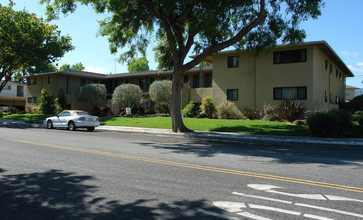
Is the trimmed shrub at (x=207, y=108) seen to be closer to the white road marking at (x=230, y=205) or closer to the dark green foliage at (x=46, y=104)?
the white road marking at (x=230, y=205)

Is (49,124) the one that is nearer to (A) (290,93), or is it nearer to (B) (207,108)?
(B) (207,108)

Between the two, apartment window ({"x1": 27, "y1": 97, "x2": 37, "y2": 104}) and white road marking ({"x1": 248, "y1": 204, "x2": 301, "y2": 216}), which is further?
apartment window ({"x1": 27, "y1": 97, "x2": 37, "y2": 104})

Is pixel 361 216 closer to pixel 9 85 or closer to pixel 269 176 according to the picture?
pixel 269 176

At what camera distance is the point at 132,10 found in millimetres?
18016

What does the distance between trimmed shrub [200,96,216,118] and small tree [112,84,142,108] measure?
8861 mm

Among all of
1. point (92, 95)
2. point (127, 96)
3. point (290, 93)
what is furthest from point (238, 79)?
point (92, 95)

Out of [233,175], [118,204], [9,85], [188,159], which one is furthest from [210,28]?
[9,85]

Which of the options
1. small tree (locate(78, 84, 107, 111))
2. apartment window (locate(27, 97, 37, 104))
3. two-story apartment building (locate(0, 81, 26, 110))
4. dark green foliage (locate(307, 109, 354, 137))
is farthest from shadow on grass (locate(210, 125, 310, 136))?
two-story apartment building (locate(0, 81, 26, 110))

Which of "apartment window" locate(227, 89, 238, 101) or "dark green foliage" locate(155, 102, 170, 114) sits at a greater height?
"apartment window" locate(227, 89, 238, 101)

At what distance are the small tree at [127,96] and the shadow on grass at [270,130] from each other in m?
14.8

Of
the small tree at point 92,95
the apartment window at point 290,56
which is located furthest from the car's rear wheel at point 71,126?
the apartment window at point 290,56

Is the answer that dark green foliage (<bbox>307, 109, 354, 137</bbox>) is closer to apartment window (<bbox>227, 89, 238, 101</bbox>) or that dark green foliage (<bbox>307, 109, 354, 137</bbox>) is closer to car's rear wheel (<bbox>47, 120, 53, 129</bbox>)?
apartment window (<bbox>227, 89, 238, 101</bbox>)

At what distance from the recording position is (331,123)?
1462cm

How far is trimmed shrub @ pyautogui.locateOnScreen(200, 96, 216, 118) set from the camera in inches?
992
